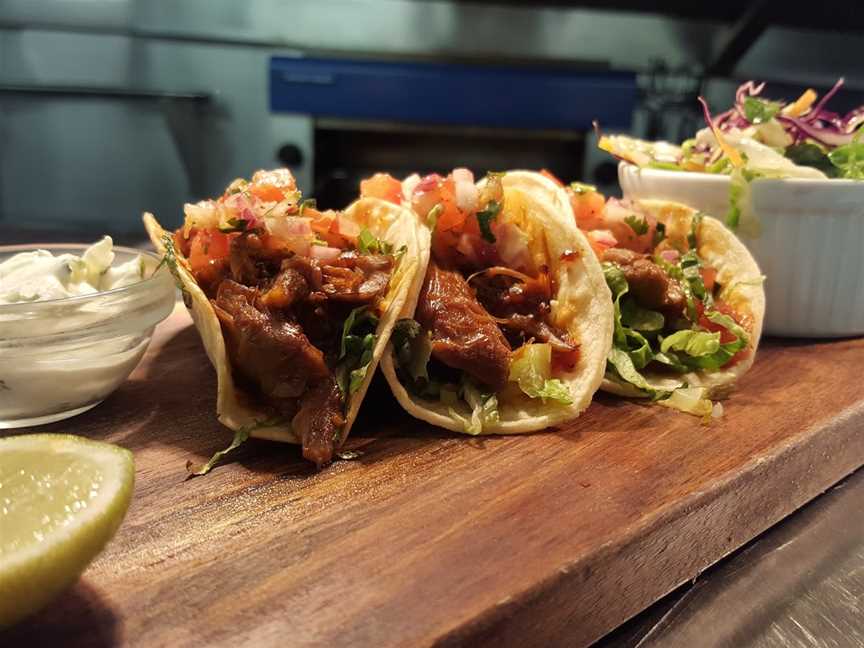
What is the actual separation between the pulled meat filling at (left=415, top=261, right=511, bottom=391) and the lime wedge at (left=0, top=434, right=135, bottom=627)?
1.03 metres

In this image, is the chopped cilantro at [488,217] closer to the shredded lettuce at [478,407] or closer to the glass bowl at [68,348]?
the shredded lettuce at [478,407]

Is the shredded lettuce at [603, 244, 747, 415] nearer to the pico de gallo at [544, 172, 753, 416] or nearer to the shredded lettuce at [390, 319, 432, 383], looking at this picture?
the pico de gallo at [544, 172, 753, 416]

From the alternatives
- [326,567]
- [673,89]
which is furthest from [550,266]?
[673,89]

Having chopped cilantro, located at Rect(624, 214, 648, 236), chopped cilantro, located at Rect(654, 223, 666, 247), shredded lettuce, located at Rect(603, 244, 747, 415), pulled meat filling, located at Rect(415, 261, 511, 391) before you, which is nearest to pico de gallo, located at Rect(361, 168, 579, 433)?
pulled meat filling, located at Rect(415, 261, 511, 391)

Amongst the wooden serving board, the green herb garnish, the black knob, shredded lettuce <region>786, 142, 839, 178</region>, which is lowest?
the wooden serving board

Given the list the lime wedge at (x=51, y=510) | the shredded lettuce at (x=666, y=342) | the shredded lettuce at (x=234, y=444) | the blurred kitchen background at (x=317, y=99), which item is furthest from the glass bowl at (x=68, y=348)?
the blurred kitchen background at (x=317, y=99)

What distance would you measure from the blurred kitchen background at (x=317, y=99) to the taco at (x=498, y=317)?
4.17m

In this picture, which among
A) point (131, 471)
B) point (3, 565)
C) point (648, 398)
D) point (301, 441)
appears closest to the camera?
point (3, 565)

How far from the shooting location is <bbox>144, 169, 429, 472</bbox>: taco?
205 cm

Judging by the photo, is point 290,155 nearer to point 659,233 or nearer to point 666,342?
point 659,233

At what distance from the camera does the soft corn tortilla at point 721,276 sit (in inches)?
102

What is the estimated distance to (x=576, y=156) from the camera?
704 cm

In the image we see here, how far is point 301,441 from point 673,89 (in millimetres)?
6482

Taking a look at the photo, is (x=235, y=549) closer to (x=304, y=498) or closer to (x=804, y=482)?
(x=304, y=498)
